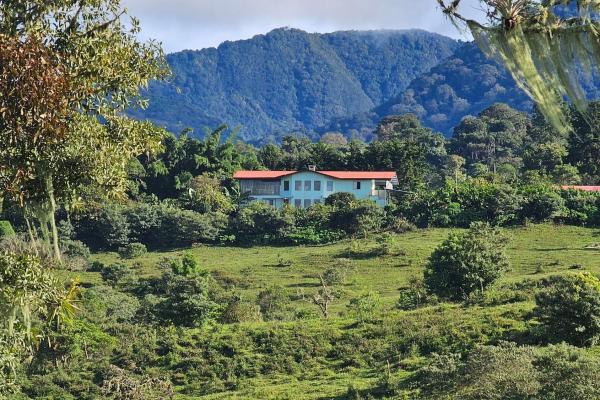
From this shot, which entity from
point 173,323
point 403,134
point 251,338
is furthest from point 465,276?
point 403,134

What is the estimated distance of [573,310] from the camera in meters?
23.5

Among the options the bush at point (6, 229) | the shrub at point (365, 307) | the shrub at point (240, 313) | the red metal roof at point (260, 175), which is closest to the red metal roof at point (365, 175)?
the red metal roof at point (260, 175)

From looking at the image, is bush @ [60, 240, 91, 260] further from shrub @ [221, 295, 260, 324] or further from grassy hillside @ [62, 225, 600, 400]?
grassy hillside @ [62, 225, 600, 400]

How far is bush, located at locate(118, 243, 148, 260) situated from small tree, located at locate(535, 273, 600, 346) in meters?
32.1

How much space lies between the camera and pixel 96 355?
29.0 meters

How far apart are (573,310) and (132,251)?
3363 cm

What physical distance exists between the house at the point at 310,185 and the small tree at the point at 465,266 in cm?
3174

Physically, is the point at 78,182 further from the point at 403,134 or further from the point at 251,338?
the point at 403,134

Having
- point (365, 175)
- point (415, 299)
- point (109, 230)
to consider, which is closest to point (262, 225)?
point (109, 230)

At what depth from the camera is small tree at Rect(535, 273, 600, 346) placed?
2308 cm

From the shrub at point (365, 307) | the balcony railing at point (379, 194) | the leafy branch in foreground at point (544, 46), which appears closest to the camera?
the leafy branch in foreground at point (544, 46)

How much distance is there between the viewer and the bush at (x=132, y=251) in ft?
169

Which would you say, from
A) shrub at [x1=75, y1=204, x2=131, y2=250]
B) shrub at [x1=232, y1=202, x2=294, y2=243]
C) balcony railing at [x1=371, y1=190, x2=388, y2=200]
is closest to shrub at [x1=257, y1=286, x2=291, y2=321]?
shrub at [x1=232, y1=202, x2=294, y2=243]

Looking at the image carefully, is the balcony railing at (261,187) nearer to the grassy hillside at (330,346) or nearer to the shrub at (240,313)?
the grassy hillside at (330,346)
